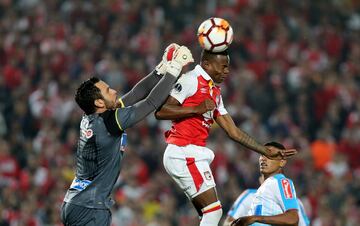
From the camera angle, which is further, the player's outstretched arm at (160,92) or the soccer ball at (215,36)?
the soccer ball at (215,36)

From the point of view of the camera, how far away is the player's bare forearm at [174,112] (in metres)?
8.23

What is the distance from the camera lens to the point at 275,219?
26.5 ft

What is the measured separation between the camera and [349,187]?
1484 cm

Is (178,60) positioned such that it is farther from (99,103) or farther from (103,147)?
(103,147)

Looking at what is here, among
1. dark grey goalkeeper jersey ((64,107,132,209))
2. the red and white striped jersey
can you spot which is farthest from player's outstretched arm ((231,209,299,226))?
dark grey goalkeeper jersey ((64,107,132,209))

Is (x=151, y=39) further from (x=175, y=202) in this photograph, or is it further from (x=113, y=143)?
(x=113, y=143)

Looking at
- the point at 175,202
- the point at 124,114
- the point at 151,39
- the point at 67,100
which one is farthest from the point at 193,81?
the point at 151,39

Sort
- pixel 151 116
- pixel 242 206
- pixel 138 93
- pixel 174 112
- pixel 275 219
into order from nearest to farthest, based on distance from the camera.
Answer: pixel 275 219, pixel 174 112, pixel 138 93, pixel 242 206, pixel 151 116

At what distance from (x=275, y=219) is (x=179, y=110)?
1158 millimetres

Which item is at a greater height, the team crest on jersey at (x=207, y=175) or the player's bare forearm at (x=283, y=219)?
the team crest on jersey at (x=207, y=175)

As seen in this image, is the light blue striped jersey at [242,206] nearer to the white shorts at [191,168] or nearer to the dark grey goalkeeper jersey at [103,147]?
the white shorts at [191,168]

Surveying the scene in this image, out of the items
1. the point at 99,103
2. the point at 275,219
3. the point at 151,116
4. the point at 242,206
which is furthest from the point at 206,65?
the point at 151,116

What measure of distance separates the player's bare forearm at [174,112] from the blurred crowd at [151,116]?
17.3 ft

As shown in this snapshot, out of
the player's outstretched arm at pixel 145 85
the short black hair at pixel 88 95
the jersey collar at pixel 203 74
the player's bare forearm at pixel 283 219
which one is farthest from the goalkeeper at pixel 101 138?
the player's bare forearm at pixel 283 219
